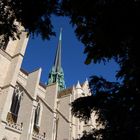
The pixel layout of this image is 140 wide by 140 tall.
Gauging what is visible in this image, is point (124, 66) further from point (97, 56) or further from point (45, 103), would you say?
point (45, 103)

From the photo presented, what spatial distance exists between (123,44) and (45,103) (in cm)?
2001

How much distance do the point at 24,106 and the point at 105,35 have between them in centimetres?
1730

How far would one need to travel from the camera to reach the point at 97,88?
20.9 ft

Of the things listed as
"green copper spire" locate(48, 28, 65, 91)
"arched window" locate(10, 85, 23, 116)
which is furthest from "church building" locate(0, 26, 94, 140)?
"green copper spire" locate(48, 28, 65, 91)

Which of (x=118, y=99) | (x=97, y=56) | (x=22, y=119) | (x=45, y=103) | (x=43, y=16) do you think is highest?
(x=45, y=103)

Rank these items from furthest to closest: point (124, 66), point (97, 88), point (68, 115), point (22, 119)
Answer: point (68, 115), point (22, 119), point (97, 88), point (124, 66)

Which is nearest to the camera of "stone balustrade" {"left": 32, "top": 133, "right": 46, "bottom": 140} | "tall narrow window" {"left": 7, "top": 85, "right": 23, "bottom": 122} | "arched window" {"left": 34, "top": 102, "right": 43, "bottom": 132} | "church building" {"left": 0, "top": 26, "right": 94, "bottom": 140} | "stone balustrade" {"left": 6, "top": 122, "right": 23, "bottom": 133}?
"church building" {"left": 0, "top": 26, "right": 94, "bottom": 140}

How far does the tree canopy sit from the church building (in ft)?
40.8

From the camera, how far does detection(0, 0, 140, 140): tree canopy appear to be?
4.57m

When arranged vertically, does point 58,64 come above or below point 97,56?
above

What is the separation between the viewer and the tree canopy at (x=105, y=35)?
15.0 ft

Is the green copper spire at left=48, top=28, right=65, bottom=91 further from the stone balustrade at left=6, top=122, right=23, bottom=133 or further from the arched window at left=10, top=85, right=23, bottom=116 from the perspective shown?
the stone balustrade at left=6, top=122, right=23, bottom=133

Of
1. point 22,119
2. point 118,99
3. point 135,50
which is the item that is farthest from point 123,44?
point 22,119

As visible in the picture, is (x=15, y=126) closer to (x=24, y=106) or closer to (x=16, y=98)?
(x=24, y=106)
